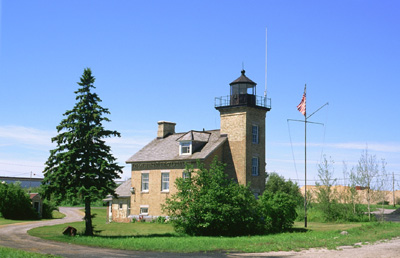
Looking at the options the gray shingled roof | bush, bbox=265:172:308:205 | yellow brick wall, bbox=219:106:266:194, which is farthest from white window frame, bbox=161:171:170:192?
bush, bbox=265:172:308:205

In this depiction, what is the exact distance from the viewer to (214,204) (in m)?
32.6

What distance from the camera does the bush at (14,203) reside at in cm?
5047

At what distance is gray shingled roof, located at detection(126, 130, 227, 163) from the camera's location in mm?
42625

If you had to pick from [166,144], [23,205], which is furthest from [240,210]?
[23,205]

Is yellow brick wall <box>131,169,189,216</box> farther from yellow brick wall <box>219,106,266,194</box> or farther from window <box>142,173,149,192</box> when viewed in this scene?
yellow brick wall <box>219,106,266,194</box>

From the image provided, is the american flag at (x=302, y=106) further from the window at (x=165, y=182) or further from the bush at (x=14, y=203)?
the bush at (x=14, y=203)

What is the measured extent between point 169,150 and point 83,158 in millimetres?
14975

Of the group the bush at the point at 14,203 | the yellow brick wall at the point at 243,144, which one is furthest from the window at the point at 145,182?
the bush at the point at 14,203

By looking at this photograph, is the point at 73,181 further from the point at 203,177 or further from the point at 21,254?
the point at 21,254

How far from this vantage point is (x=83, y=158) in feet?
104

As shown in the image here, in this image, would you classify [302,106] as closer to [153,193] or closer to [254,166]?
[254,166]

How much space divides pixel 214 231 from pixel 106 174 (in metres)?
8.69

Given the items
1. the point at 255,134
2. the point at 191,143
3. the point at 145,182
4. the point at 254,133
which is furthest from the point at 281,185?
the point at 191,143

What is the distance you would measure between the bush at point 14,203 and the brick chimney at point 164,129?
56.1ft
